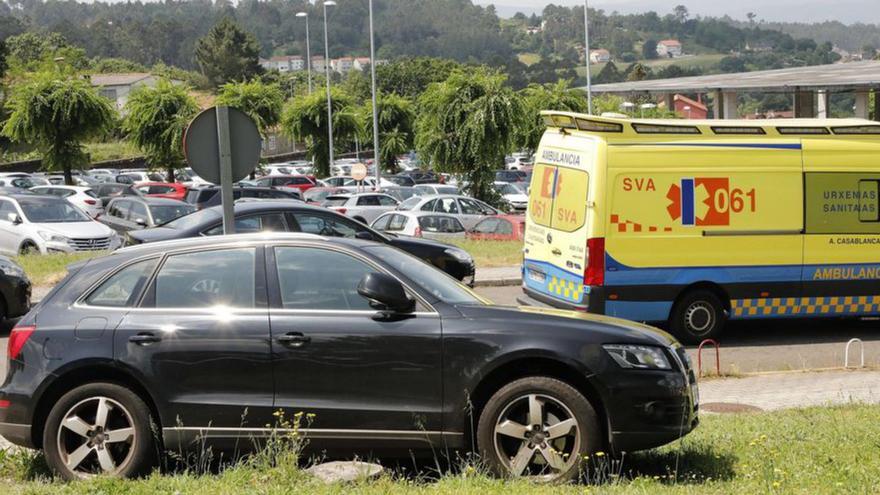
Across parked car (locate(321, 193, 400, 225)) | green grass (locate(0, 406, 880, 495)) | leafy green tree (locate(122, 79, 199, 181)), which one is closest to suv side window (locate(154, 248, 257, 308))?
green grass (locate(0, 406, 880, 495))

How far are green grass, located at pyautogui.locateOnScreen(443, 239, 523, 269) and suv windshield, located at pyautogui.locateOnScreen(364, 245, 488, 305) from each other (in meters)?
15.2

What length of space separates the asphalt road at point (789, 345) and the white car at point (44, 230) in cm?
850

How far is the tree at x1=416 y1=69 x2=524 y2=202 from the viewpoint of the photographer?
1561 inches

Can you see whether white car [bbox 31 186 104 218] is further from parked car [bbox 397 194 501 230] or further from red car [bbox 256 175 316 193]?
parked car [bbox 397 194 501 230]

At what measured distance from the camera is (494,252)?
81.3 feet

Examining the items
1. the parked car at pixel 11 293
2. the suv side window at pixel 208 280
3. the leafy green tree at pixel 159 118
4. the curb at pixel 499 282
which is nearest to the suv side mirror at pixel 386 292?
the suv side window at pixel 208 280

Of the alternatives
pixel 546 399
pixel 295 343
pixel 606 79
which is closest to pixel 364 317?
pixel 295 343

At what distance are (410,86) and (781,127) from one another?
110036 millimetres

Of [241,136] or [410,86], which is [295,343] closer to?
[241,136]

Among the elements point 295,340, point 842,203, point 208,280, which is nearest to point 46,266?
point 842,203

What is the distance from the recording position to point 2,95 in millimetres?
75938

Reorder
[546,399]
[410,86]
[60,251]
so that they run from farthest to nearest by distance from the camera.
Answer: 1. [410,86]
2. [60,251]
3. [546,399]

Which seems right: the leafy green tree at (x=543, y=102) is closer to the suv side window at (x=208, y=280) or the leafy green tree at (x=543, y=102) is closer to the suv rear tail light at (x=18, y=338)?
the suv side window at (x=208, y=280)

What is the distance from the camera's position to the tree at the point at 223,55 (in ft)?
445
